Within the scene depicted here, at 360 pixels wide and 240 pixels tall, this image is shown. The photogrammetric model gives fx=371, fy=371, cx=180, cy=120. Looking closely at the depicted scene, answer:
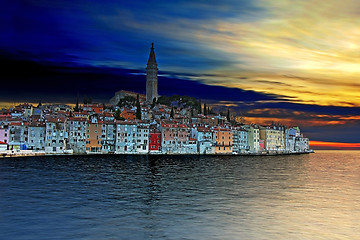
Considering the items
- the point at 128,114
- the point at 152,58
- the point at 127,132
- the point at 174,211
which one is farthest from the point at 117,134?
the point at 174,211

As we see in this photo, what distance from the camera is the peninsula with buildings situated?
70.9 m

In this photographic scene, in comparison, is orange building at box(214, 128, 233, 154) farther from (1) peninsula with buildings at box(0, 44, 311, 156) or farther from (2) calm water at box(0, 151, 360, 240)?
(2) calm water at box(0, 151, 360, 240)

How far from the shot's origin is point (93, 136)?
7562 centimetres

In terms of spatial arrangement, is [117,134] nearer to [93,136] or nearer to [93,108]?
[93,136]

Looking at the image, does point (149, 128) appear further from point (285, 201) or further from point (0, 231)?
point (0, 231)

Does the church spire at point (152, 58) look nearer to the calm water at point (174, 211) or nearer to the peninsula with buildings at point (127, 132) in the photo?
the peninsula with buildings at point (127, 132)

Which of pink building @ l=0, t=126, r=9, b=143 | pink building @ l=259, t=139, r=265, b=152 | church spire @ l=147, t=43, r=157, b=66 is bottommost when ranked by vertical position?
pink building @ l=259, t=139, r=265, b=152

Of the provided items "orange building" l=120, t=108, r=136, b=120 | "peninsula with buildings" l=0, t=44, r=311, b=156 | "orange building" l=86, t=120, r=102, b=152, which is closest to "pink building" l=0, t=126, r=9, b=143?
"peninsula with buildings" l=0, t=44, r=311, b=156

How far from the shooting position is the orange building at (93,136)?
247 ft

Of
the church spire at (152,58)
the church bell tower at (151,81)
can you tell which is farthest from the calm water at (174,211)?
the church spire at (152,58)

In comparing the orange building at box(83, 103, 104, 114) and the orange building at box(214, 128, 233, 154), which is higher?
the orange building at box(83, 103, 104, 114)

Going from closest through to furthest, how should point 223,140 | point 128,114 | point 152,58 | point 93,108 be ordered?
1. point 223,140
2. point 93,108
3. point 128,114
4. point 152,58

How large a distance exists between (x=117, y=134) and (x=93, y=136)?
507 cm

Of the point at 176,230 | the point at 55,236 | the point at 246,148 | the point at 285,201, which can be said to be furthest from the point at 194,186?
the point at 246,148
